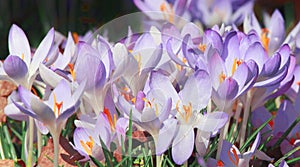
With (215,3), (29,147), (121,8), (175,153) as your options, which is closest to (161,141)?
(175,153)

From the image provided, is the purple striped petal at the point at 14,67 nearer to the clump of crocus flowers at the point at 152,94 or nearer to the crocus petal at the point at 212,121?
the clump of crocus flowers at the point at 152,94

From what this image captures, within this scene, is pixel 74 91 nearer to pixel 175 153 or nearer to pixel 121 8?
pixel 175 153

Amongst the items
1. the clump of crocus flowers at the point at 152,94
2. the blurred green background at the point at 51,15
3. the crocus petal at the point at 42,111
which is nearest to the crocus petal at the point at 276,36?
the clump of crocus flowers at the point at 152,94

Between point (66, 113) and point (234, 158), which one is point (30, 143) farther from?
point (234, 158)

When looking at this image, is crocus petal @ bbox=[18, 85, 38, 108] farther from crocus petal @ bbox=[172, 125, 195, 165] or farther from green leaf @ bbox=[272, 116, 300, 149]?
green leaf @ bbox=[272, 116, 300, 149]

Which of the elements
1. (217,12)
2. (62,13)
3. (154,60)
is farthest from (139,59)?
(62,13)

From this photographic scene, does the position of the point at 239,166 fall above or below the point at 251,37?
below
